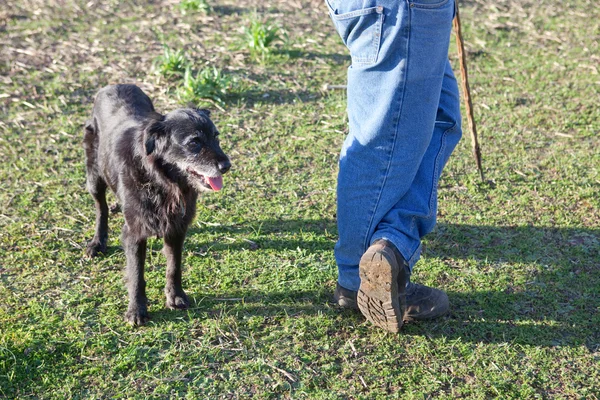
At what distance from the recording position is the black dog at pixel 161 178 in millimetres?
3807

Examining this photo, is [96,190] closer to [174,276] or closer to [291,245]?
[174,276]

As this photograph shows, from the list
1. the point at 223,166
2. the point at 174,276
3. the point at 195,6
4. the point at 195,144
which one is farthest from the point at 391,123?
the point at 195,6

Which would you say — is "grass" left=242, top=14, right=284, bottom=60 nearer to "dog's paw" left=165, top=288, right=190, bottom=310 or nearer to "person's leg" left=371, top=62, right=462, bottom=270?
"person's leg" left=371, top=62, right=462, bottom=270

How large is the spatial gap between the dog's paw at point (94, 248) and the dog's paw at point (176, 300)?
0.81 m

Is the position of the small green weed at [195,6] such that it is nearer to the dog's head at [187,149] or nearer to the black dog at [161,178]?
the black dog at [161,178]

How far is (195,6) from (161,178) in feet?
18.3

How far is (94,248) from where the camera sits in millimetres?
4637

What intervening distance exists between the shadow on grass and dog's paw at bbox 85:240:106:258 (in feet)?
2.16

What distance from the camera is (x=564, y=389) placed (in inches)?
136

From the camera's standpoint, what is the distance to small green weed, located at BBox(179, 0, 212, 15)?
878cm

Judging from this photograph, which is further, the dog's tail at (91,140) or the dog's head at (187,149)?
the dog's tail at (91,140)

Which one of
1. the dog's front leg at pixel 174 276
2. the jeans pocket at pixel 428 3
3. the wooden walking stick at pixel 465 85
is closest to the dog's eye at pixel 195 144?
the dog's front leg at pixel 174 276

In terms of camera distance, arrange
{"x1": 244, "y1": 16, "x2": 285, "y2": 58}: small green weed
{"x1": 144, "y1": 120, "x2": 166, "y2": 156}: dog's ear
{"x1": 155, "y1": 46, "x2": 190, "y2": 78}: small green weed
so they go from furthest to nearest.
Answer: {"x1": 244, "y1": 16, "x2": 285, "y2": 58}: small green weed < {"x1": 155, "y1": 46, "x2": 190, "y2": 78}: small green weed < {"x1": 144, "y1": 120, "x2": 166, "y2": 156}: dog's ear

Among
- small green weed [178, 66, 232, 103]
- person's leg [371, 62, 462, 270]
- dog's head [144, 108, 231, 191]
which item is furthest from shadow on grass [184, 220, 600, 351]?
small green weed [178, 66, 232, 103]
